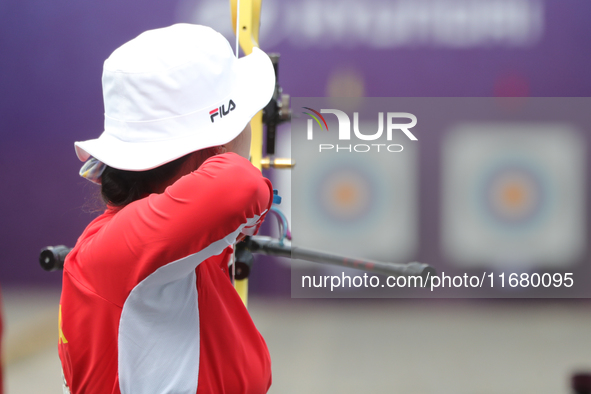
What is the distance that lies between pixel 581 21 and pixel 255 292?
7.60 feet

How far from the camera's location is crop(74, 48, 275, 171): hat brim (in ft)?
1.53

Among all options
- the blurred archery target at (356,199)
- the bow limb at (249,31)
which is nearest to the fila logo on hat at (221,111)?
the bow limb at (249,31)

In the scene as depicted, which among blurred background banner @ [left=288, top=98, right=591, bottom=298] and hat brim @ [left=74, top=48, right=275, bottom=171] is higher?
hat brim @ [left=74, top=48, right=275, bottom=171]

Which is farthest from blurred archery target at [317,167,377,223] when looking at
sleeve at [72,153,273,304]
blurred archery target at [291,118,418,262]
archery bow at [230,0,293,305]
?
sleeve at [72,153,273,304]

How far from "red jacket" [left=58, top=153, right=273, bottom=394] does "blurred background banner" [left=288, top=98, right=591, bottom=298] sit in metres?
1.74

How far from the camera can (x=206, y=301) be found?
54 centimetres

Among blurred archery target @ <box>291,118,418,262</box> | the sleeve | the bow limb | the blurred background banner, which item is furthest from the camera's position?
the blurred background banner

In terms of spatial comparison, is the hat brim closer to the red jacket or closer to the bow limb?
the red jacket

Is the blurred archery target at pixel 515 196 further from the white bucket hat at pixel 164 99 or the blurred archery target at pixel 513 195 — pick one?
the white bucket hat at pixel 164 99

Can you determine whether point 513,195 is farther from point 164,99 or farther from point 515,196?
point 164,99

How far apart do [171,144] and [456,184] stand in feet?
7.67

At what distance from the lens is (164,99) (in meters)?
0.47

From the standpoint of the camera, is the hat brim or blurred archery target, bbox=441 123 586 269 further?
blurred archery target, bbox=441 123 586 269

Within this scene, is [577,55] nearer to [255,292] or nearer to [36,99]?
[255,292]
